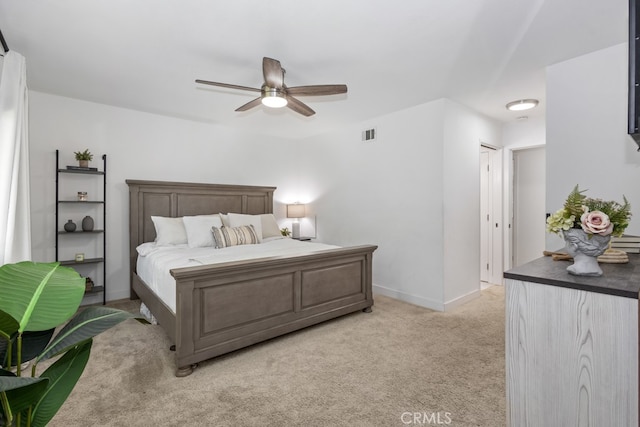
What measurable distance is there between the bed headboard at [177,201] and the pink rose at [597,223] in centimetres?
420

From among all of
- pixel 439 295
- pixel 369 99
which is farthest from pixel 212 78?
pixel 439 295

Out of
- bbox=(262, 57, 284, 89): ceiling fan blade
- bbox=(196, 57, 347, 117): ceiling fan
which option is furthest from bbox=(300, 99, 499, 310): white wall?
bbox=(262, 57, 284, 89): ceiling fan blade

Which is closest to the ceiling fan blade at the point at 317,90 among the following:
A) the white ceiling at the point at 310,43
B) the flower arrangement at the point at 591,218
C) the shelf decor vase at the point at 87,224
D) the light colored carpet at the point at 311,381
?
the white ceiling at the point at 310,43

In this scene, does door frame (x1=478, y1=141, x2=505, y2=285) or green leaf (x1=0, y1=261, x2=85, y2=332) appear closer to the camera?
green leaf (x1=0, y1=261, x2=85, y2=332)

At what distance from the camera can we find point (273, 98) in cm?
262

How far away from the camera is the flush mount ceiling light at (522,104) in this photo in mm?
3619

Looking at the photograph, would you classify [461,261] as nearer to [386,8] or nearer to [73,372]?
[386,8]

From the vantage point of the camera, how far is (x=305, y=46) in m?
2.45

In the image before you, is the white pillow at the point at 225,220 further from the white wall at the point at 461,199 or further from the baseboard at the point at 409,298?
the white wall at the point at 461,199

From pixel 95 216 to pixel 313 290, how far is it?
2.89m

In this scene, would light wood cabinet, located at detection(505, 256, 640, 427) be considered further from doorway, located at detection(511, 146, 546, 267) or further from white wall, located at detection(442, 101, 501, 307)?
doorway, located at detection(511, 146, 546, 267)

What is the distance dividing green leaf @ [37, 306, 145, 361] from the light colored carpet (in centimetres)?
Answer: 135

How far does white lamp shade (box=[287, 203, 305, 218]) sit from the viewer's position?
5.38 m

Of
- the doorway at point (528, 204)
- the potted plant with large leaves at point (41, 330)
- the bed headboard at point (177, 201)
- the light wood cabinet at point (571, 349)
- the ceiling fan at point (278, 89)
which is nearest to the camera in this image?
the potted plant with large leaves at point (41, 330)
